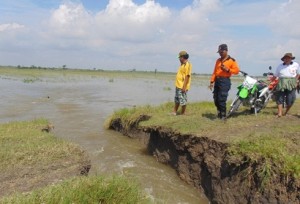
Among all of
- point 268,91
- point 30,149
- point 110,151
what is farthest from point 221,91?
point 30,149

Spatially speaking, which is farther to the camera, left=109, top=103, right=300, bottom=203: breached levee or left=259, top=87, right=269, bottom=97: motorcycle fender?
Result: left=259, top=87, right=269, bottom=97: motorcycle fender

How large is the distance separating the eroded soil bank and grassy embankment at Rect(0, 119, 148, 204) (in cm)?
202

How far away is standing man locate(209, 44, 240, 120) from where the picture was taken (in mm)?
7371

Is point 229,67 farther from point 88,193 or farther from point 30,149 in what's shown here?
point 88,193

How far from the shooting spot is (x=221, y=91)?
7.58 m

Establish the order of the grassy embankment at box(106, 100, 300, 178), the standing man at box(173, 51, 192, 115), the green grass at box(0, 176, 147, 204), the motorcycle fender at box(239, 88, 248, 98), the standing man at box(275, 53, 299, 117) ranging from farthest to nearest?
the standing man at box(173, 51, 192, 115)
the motorcycle fender at box(239, 88, 248, 98)
the standing man at box(275, 53, 299, 117)
the grassy embankment at box(106, 100, 300, 178)
the green grass at box(0, 176, 147, 204)

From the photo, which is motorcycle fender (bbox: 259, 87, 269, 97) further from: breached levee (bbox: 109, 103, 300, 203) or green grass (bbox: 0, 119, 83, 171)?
green grass (bbox: 0, 119, 83, 171)

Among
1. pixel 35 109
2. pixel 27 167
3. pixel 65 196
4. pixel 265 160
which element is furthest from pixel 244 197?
pixel 35 109

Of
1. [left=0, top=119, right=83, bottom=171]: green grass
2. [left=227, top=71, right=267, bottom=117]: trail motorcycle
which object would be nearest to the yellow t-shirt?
[left=227, top=71, right=267, bottom=117]: trail motorcycle

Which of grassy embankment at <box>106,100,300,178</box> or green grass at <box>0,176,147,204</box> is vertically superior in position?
grassy embankment at <box>106,100,300,178</box>

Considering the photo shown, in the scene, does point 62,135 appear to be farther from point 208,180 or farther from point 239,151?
point 239,151

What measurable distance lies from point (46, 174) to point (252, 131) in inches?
157

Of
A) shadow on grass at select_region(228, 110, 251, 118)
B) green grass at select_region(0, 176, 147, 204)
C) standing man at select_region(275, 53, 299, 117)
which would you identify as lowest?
green grass at select_region(0, 176, 147, 204)

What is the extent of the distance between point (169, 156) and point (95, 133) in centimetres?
353
